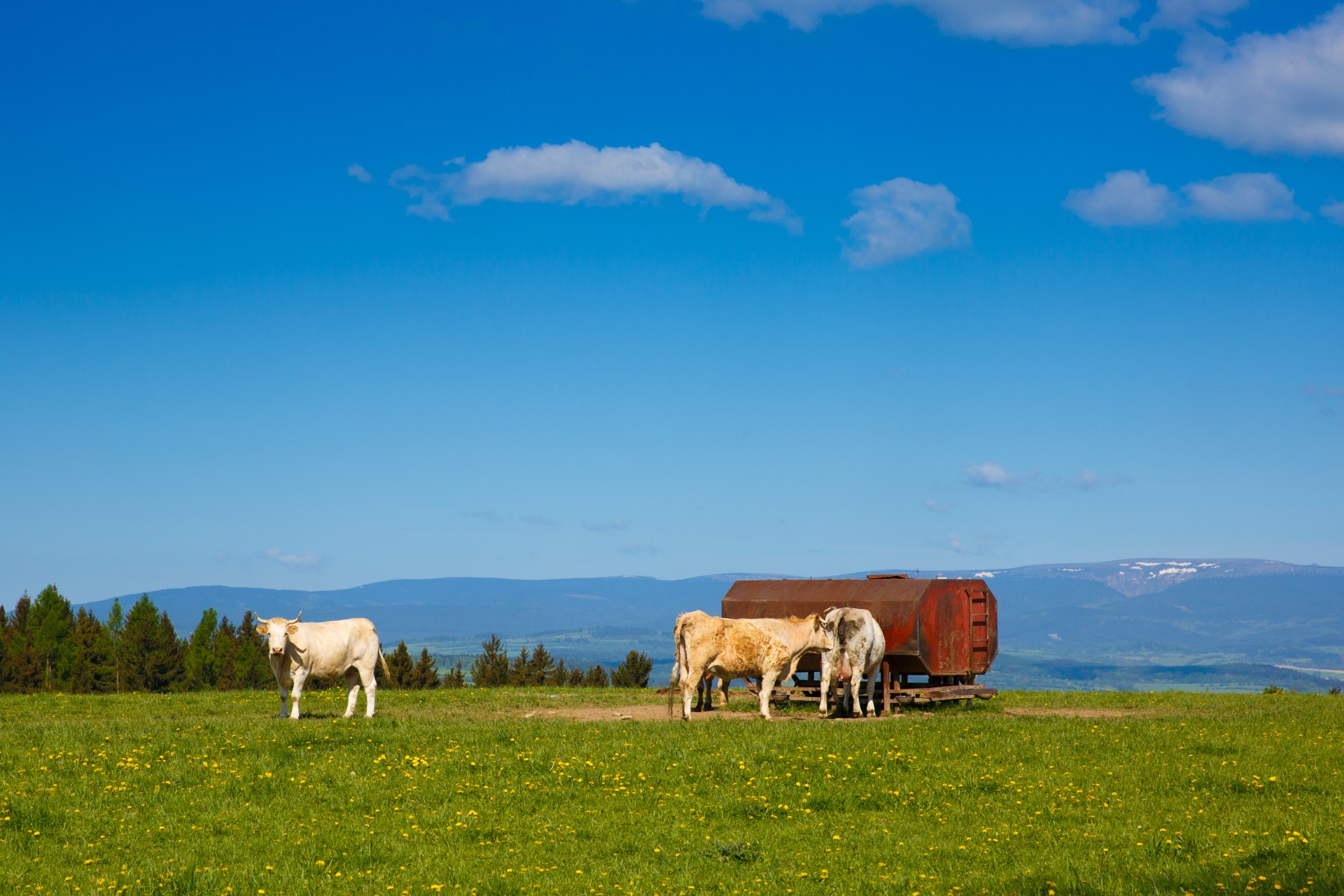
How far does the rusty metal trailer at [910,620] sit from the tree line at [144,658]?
148 ft

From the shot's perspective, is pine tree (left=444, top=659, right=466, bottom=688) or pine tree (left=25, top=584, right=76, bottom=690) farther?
pine tree (left=25, top=584, right=76, bottom=690)

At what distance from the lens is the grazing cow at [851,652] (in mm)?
30375

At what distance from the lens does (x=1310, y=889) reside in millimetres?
12344

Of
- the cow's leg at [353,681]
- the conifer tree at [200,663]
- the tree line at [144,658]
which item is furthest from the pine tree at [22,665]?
the cow's leg at [353,681]

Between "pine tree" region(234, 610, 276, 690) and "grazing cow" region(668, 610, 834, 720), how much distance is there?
88198mm

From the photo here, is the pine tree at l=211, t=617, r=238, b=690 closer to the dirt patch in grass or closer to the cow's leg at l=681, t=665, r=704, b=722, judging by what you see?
the cow's leg at l=681, t=665, r=704, b=722

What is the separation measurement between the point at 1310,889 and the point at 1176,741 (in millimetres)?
10993

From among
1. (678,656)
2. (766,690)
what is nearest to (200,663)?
(678,656)

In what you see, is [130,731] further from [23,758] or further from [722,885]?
[722,885]

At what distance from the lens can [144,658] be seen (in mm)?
107438

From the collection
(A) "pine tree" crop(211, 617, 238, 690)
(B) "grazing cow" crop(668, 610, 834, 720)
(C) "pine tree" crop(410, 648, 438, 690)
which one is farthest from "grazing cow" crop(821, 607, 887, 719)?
(A) "pine tree" crop(211, 617, 238, 690)

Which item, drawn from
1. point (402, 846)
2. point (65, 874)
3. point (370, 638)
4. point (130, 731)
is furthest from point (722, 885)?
point (370, 638)

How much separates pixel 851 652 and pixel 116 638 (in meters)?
102

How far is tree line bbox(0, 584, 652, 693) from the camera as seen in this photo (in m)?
84.7
